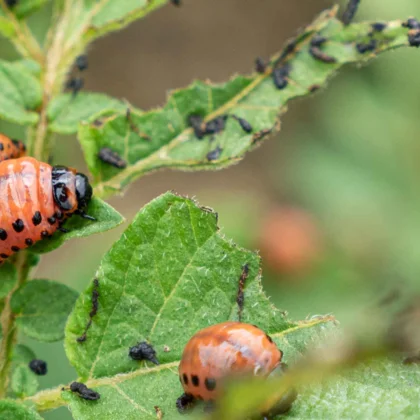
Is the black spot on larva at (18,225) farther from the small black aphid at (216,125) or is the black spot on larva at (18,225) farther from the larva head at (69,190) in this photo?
the small black aphid at (216,125)

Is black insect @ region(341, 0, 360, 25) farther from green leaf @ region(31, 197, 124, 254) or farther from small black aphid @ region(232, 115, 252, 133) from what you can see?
green leaf @ region(31, 197, 124, 254)

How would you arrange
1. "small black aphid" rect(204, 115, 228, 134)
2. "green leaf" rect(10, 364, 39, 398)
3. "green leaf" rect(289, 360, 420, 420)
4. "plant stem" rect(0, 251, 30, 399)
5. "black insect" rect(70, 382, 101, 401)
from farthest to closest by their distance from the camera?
"small black aphid" rect(204, 115, 228, 134) → "plant stem" rect(0, 251, 30, 399) → "green leaf" rect(10, 364, 39, 398) → "black insect" rect(70, 382, 101, 401) → "green leaf" rect(289, 360, 420, 420)

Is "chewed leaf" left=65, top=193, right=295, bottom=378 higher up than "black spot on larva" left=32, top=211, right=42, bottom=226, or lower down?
lower down

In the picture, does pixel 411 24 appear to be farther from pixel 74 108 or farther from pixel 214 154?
pixel 74 108

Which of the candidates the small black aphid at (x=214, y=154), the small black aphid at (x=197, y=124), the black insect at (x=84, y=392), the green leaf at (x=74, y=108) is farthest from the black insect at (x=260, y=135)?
the black insect at (x=84, y=392)

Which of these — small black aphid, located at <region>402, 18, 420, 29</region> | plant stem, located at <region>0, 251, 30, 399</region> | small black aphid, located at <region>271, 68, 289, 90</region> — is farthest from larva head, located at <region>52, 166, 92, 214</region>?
small black aphid, located at <region>402, 18, 420, 29</region>

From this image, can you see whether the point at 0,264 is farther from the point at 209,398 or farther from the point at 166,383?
the point at 209,398
